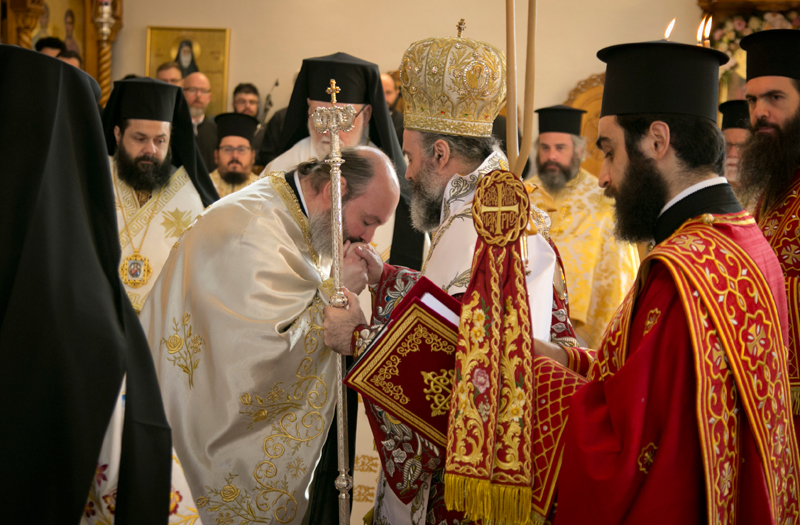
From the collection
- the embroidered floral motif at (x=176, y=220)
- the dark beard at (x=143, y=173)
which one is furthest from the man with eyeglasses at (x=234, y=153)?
the embroidered floral motif at (x=176, y=220)

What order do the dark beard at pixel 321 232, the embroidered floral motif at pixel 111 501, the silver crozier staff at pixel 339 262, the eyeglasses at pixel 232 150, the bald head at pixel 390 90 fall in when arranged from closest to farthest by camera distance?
the embroidered floral motif at pixel 111 501 → the silver crozier staff at pixel 339 262 → the dark beard at pixel 321 232 → the eyeglasses at pixel 232 150 → the bald head at pixel 390 90

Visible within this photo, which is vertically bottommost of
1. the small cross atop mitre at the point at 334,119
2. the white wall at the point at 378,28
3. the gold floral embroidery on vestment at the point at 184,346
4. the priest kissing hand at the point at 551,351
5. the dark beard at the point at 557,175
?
the gold floral embroidery on vestment at the point at 184,346

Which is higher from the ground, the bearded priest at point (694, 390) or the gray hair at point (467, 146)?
the gray hair at point (467, 146)

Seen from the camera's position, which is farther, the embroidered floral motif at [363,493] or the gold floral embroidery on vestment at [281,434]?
the embroidered floral motif at [363,493]

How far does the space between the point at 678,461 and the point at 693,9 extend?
28.1ft

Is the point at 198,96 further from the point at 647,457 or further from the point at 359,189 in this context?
the point at 647,457

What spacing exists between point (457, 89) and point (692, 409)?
1.51 meters

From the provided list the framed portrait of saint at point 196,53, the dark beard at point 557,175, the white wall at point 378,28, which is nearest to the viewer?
the dark beard at point 557,175

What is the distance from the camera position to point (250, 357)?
2.72 metres

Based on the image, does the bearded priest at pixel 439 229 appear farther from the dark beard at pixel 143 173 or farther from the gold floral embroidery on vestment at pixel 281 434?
the dark beard at pixel 143 173

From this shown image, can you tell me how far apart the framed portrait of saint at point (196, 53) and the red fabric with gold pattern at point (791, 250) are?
7549 millimetres

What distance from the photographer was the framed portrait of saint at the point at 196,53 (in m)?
9.29

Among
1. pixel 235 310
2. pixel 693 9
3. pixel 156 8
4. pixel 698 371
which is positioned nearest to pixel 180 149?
pixel 235 310

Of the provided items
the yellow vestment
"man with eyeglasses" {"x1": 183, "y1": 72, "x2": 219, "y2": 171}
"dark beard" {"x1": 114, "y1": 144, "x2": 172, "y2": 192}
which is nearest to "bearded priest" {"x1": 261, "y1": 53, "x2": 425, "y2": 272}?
"dark beard" {"x1": 114, "y1": 144, "x2": 172, "y2": 192}
